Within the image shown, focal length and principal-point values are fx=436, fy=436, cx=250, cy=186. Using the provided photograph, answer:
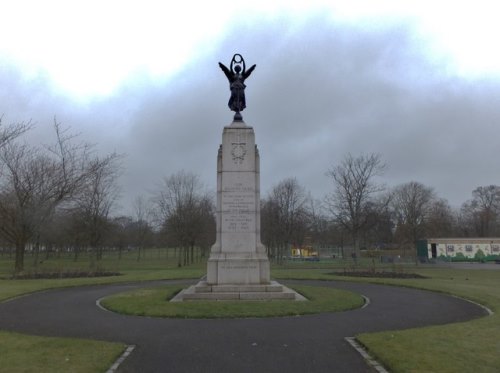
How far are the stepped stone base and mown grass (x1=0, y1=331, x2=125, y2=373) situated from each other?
19.3ft

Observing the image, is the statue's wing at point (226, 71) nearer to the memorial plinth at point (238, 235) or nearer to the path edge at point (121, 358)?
the memorial plinth at point (238, 235)

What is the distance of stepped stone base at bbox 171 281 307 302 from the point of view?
558 inches

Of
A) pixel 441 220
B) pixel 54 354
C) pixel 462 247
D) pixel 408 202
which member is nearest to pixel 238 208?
pixel 54 354

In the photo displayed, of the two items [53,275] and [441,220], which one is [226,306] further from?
[441,220]

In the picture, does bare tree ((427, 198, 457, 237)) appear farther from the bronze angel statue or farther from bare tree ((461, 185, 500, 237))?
the bronze angel statue

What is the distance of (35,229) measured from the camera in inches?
1236

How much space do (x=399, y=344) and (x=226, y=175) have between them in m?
9.66

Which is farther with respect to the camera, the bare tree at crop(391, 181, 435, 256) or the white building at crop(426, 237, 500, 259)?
the bare tree at crop(391, 181, 435, 256)

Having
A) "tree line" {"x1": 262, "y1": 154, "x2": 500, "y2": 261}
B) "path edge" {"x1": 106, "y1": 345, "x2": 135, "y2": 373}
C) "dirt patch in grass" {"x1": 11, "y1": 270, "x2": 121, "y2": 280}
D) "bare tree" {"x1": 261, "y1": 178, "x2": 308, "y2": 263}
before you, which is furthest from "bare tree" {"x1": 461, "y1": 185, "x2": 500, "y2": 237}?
"path edge" {"x1": 106, "y1": 345, "x2": 135, "y2": 373}

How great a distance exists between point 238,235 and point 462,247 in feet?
163

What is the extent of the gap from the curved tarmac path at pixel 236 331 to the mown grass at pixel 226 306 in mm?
506

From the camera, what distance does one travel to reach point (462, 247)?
56.3 meters

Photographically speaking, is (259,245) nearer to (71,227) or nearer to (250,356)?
(250,356)

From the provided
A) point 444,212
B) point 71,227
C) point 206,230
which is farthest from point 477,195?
point 71,227
